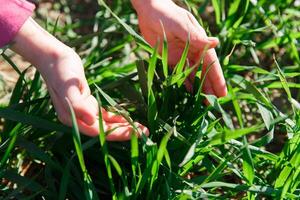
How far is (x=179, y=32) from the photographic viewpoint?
1167 mm

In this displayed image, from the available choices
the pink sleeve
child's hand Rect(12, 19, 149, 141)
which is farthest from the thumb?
the pink sleeve

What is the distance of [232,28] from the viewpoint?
5.01 feet

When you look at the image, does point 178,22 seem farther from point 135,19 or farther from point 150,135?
point 135,19

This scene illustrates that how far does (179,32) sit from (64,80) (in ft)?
0.92

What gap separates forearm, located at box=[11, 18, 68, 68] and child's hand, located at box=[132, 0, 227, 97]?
0.68ft

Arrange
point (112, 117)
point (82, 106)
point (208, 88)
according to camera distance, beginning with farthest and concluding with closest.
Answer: point (208, 88) < point (112, 117) < point (82, 106)

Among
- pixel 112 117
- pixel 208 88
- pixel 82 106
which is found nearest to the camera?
pixel 82 106

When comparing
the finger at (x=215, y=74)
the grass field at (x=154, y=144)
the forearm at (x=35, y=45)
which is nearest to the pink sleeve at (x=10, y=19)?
the forearm at (x=35, y=45)

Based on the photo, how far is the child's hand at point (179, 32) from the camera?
116cm

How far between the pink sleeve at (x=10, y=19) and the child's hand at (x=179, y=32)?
0.82ft

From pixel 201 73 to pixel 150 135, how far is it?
0.55ft

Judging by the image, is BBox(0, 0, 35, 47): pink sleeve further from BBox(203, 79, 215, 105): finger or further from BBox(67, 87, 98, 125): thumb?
BBox(203, 79, 215, 105): finger

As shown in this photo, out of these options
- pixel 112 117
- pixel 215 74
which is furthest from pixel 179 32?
pixel 112 117

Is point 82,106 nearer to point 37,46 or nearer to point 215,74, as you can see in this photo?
point 37,46
